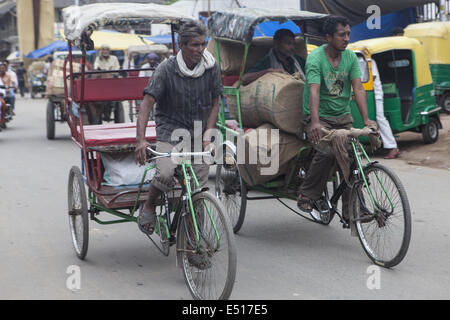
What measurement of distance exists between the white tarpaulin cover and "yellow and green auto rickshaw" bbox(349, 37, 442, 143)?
4.72 metres

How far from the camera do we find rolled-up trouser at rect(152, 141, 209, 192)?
4.49 meters

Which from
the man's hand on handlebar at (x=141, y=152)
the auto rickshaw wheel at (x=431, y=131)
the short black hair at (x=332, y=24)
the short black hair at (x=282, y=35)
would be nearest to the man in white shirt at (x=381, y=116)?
the auto rickshaw wheel at (x=431, y=131)

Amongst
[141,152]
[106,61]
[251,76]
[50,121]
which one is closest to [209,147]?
[141,152]

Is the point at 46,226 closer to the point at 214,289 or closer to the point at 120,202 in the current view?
the point at 120,202

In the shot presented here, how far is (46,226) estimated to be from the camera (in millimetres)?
6520

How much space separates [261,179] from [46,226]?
7.57 ft

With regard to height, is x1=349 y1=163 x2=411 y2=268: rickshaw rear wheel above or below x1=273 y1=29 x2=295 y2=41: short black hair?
below

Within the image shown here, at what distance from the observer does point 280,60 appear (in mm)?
6512

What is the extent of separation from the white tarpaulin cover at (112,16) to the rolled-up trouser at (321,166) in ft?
5.39

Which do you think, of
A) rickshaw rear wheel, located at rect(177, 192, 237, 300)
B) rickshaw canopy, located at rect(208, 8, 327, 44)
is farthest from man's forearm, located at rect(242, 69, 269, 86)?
rickshaw rear wheel, located at rect(177, 192, 237, 300)

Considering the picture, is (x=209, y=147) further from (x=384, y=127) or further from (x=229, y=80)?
(x=384, y=127)

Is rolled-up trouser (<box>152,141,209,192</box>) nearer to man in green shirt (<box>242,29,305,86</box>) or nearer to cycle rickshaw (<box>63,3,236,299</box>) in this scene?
cycle rickshaw (<box>63,3,236,299</box>)

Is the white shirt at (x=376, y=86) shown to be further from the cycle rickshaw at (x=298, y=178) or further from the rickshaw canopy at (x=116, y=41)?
the rickshaw canopy at (x=116, y=41)
